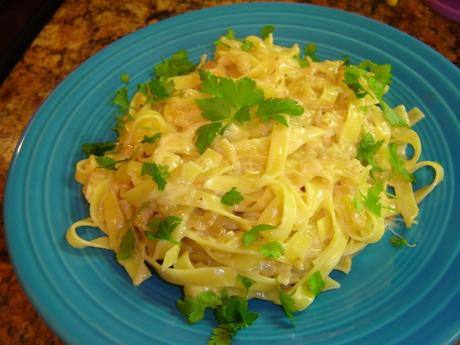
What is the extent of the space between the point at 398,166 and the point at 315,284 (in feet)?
1.94

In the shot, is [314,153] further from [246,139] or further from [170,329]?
[170,329]

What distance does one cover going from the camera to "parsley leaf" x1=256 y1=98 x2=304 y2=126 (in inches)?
70.1

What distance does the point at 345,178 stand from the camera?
1800 millimetres

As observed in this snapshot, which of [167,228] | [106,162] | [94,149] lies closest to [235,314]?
[167,228]

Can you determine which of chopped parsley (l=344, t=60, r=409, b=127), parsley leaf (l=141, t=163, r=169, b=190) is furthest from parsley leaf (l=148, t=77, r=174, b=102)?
chopped parsley (l=344, t=60, r=409, b=127)

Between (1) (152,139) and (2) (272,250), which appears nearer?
(2) (272,250)

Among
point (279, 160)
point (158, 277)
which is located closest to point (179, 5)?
point (279, 160)

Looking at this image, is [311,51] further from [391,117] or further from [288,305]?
[288,305]

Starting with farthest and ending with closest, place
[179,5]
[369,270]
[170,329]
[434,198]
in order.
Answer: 1. [179,5]
2. [434,198]
3. [369,270]
4. [170,329]

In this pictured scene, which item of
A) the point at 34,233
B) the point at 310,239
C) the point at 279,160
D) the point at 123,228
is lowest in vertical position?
the point at 34,233

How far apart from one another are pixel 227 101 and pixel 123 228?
58cm

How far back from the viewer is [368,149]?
1897mm

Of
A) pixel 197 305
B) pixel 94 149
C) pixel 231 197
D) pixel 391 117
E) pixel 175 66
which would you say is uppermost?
pixel 391 117

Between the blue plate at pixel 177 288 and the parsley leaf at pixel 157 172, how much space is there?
334 millimetres
